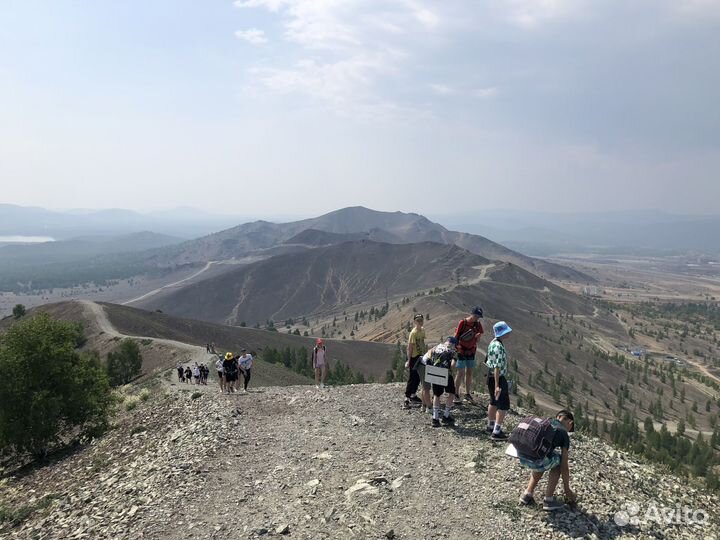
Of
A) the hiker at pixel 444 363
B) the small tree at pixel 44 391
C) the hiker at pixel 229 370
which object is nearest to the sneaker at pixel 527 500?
the hiker at pixel 444 363

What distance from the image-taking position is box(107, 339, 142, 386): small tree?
42.5m

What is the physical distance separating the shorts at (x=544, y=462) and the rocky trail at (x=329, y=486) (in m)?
0.97

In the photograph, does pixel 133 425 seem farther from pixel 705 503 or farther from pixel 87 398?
pixel 705 503

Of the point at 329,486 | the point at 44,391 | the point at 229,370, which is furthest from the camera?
the point at 229,370

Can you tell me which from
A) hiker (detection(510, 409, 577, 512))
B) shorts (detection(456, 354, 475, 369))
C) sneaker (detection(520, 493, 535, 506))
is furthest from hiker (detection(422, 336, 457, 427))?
sneaker (detection(520, 493, 535, 506))

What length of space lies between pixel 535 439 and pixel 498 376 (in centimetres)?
287

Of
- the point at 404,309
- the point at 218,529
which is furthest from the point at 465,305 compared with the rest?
the point at 218,529

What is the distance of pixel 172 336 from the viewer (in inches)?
2544

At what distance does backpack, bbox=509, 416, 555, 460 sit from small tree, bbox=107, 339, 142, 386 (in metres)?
41.3

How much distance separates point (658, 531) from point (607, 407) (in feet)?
259

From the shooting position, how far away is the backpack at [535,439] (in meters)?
8.77

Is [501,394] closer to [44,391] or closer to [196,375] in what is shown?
[44,391]

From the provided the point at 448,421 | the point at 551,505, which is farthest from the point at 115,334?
the point at 551,505

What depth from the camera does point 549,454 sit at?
29.2 feet
